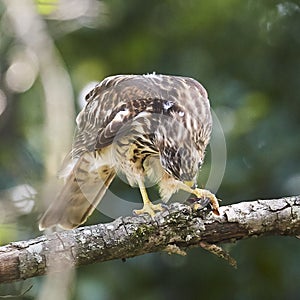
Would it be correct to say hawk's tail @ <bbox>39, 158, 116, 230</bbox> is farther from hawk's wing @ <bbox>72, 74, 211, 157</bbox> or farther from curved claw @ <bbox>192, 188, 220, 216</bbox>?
curved claw @ <bbox>192, 188, 220, 216</bbox>

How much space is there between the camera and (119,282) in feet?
15.1

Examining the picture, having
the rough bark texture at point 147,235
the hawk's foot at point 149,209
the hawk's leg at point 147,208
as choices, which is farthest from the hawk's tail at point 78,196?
the rough bark texture at point 147,235

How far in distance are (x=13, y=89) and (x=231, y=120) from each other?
3.79 feet

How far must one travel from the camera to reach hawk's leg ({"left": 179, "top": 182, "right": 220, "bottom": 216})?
11.1 feet

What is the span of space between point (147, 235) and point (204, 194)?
15.8 inches

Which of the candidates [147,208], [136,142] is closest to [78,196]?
[136,142]

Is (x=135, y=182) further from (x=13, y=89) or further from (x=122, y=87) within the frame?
(x=13, y=89)

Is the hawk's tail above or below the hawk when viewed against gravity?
below

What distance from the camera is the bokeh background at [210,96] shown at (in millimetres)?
4488

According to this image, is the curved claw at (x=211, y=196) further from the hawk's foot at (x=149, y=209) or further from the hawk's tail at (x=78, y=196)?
the hawk's tail at (x=78, y=196)

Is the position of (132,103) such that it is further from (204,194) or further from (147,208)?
(204,194)

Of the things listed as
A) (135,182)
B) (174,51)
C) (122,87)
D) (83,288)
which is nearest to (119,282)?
(83,288)

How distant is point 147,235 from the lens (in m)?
3.32

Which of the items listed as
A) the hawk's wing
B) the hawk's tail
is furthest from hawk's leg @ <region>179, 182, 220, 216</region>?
the hawk's tail
